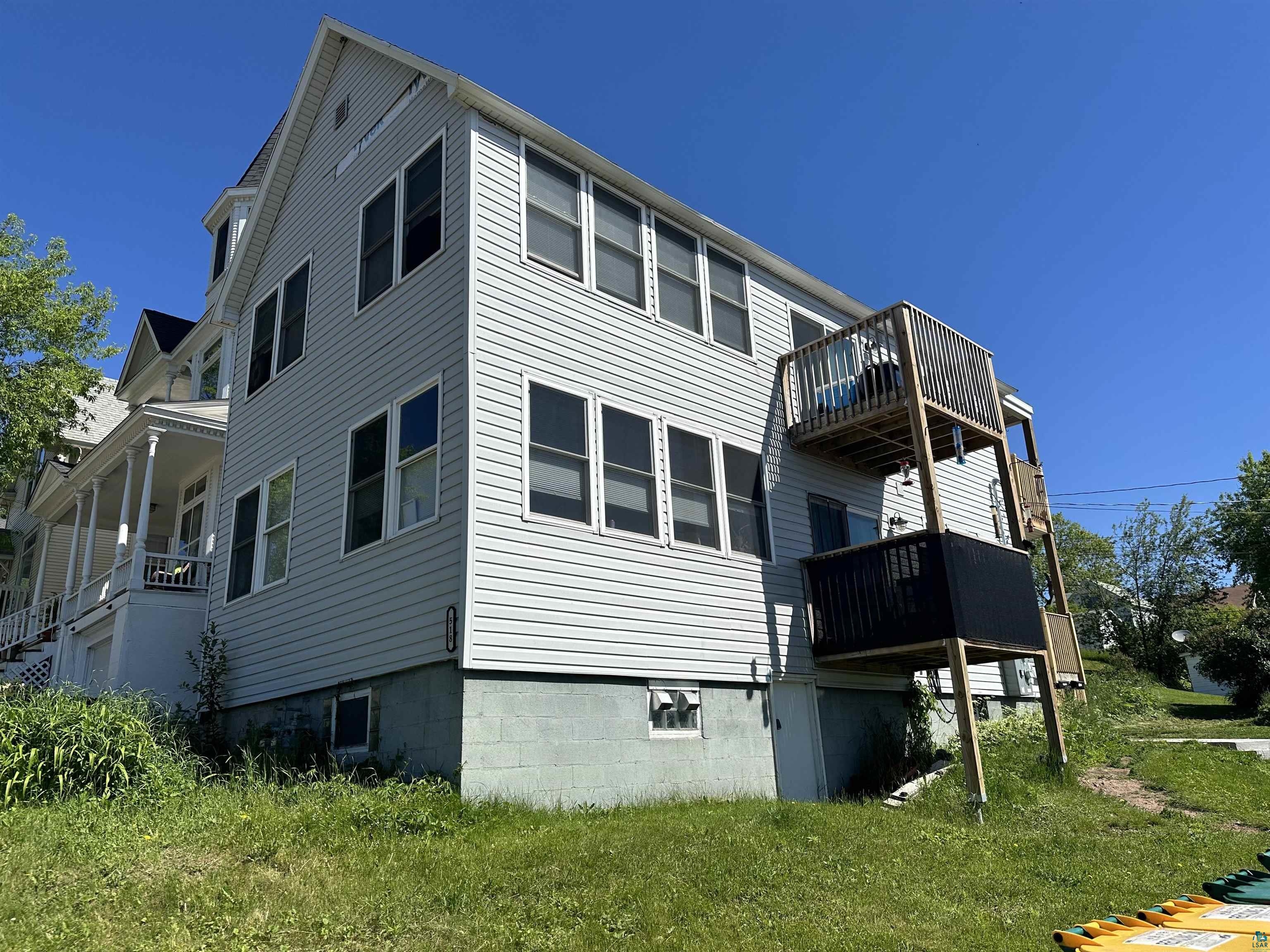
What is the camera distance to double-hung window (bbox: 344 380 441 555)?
33.5 ft

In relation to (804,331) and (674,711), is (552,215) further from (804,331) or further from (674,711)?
(674,711)

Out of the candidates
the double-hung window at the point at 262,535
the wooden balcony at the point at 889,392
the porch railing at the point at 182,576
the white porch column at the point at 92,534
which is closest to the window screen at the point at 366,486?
the double-hung window at the point at 262,535

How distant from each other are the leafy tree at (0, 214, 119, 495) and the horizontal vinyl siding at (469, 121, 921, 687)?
13.5 meters

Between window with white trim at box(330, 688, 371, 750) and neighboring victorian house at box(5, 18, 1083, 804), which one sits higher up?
neighboring victorian house at box(5, 18, 1083, 804)

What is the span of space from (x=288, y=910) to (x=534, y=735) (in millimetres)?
3699

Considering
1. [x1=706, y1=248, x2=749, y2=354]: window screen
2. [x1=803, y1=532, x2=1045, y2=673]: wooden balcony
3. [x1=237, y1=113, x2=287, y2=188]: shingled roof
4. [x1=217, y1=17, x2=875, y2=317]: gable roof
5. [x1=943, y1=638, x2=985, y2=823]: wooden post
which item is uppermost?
[x1=237, y1=113, x2=287, y2=188]: shingled roof

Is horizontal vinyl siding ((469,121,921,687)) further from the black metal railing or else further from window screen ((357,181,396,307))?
window screen ((357,181,396,307))

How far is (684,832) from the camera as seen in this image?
7.73 meters

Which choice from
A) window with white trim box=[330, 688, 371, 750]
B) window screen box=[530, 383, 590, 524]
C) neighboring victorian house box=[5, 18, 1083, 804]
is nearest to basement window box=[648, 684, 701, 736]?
neighboring victorian house box=[5, 18, 1083, 804]

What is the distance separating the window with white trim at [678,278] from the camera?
502 inches

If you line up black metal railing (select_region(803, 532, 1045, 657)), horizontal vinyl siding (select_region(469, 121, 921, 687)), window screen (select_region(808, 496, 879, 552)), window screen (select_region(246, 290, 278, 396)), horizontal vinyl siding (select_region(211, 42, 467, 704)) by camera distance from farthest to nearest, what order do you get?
1. window screen (select_region(246, 290, 278, 396))
2. window screen (select_region(808, 496, 879, 552))
3. black metal railing (select_region(803, 532, 1045, 657))
4. horizontal vinyl siding (select_region(211, 42, 467, 704))
5. horizontal vinyl siding (select_region(469, 121, 921, 687))

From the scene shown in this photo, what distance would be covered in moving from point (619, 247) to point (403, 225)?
2767mm

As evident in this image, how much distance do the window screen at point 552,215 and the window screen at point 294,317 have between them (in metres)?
4.33

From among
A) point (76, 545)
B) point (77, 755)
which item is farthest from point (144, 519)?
point (77, 755)
